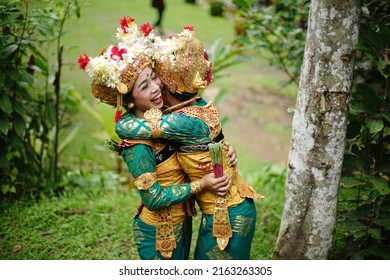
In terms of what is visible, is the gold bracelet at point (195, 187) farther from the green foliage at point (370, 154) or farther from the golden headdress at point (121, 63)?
Result: the green foliage at point (370, 154)

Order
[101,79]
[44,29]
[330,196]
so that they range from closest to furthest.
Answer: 1. [101,79]
2. [330,196]
3. [44,29]

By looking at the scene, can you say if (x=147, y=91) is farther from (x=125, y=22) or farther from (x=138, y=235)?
(x=138, y=235)

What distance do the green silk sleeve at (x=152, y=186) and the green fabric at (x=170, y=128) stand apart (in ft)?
0.22

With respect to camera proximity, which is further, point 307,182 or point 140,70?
point 307,182

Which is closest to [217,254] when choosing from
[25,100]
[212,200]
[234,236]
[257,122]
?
[234,236]

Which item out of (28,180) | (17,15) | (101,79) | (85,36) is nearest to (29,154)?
(28,180)

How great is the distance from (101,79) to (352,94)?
1.37 metres

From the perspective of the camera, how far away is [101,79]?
2.30m

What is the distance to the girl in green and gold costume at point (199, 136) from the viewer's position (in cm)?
231

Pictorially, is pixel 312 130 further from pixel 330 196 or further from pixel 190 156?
pixel 190 156

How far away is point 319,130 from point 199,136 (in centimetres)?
67

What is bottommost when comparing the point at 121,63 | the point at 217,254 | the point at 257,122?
the point at 257,122

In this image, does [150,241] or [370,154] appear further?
[370,154]

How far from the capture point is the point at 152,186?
2330 mm
